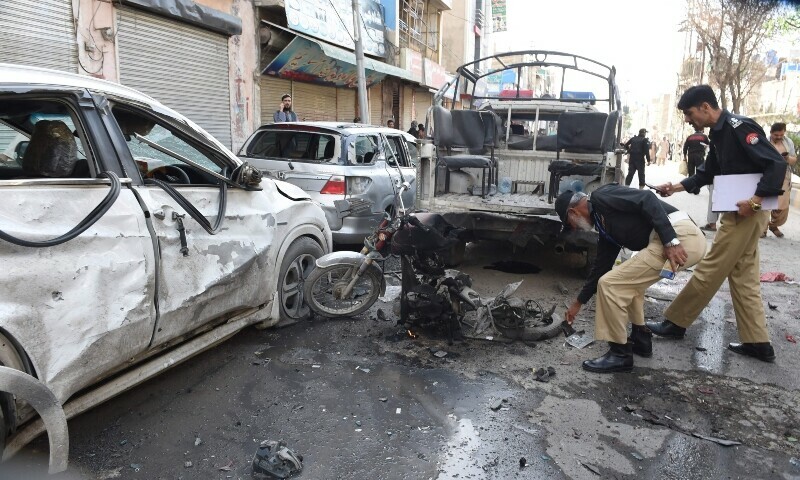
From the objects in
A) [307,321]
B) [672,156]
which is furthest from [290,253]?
[672,156]

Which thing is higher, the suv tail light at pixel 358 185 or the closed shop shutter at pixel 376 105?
the closed shop shutter at pixel 376 105

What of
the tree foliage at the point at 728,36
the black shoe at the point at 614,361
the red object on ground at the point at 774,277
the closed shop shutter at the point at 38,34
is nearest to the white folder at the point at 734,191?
the black shoe at the point at 614,361

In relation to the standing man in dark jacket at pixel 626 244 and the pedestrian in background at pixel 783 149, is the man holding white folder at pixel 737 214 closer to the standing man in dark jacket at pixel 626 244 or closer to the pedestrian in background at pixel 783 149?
the standing man in dark jacket at pixel 626 244

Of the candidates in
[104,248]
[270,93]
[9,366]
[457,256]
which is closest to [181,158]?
[104,248]

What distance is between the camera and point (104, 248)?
2.63 m

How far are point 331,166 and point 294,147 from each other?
64 centimetres

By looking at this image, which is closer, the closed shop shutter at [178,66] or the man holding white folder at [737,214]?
the man holding white folder at [737,214]

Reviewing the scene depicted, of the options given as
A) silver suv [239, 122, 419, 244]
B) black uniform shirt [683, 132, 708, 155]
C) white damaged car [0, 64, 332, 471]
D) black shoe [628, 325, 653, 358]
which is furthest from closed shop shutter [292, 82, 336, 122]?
black shoe [628, 325, 653, 358]

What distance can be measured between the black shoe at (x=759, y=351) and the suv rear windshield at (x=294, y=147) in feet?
15.0

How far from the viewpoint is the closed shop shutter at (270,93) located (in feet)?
45.6

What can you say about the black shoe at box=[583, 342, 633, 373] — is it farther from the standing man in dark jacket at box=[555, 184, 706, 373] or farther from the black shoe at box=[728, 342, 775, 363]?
the black shoe at box=[728, 342, 775, 363]

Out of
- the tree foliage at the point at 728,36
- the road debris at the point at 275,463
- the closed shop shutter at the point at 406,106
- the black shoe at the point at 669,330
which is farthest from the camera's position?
the closed shop shutter at the point at 406,106

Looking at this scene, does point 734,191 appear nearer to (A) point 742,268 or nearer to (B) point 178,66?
(A) point 742,268

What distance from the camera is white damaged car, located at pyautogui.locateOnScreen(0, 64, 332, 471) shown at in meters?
2.28
